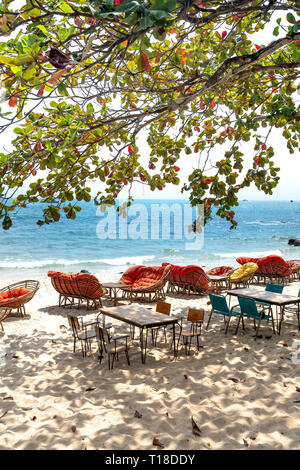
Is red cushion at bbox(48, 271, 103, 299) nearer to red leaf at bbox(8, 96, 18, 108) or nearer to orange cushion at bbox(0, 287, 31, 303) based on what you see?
orange cushion at bbox(0, 287, 31, 303)

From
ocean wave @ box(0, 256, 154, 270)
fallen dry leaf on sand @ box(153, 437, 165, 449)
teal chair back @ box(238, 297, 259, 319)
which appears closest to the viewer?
fallen dry leaf on sand @ box(153, 437, 165, 449)

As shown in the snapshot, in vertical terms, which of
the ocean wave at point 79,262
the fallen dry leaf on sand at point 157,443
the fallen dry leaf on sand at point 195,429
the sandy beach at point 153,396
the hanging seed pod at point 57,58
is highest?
the hanging seed pod at point 57,58

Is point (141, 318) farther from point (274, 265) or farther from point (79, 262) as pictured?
point (79, 262)

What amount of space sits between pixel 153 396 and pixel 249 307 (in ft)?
9.89

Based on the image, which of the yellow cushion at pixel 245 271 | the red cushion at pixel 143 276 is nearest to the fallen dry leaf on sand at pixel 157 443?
the red cushion at pixel 143 276

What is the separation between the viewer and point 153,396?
14.5 ft

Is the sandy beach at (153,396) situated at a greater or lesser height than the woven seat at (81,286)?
lesser

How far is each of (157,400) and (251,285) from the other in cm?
880

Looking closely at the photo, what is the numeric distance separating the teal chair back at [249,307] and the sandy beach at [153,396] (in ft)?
1.34

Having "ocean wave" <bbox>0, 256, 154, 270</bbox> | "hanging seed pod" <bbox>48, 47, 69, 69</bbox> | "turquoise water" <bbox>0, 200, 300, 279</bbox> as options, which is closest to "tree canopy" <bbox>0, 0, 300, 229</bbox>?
"hanging seed pod" <bbox>48, 47, 69, 69</bbox>

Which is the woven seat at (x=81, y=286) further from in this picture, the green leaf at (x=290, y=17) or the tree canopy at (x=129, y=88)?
the green leaf at (x=290, y=17)

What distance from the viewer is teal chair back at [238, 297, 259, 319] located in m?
6.71

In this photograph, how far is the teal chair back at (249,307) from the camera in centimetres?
671

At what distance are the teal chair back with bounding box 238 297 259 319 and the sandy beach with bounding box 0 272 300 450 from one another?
409mm
